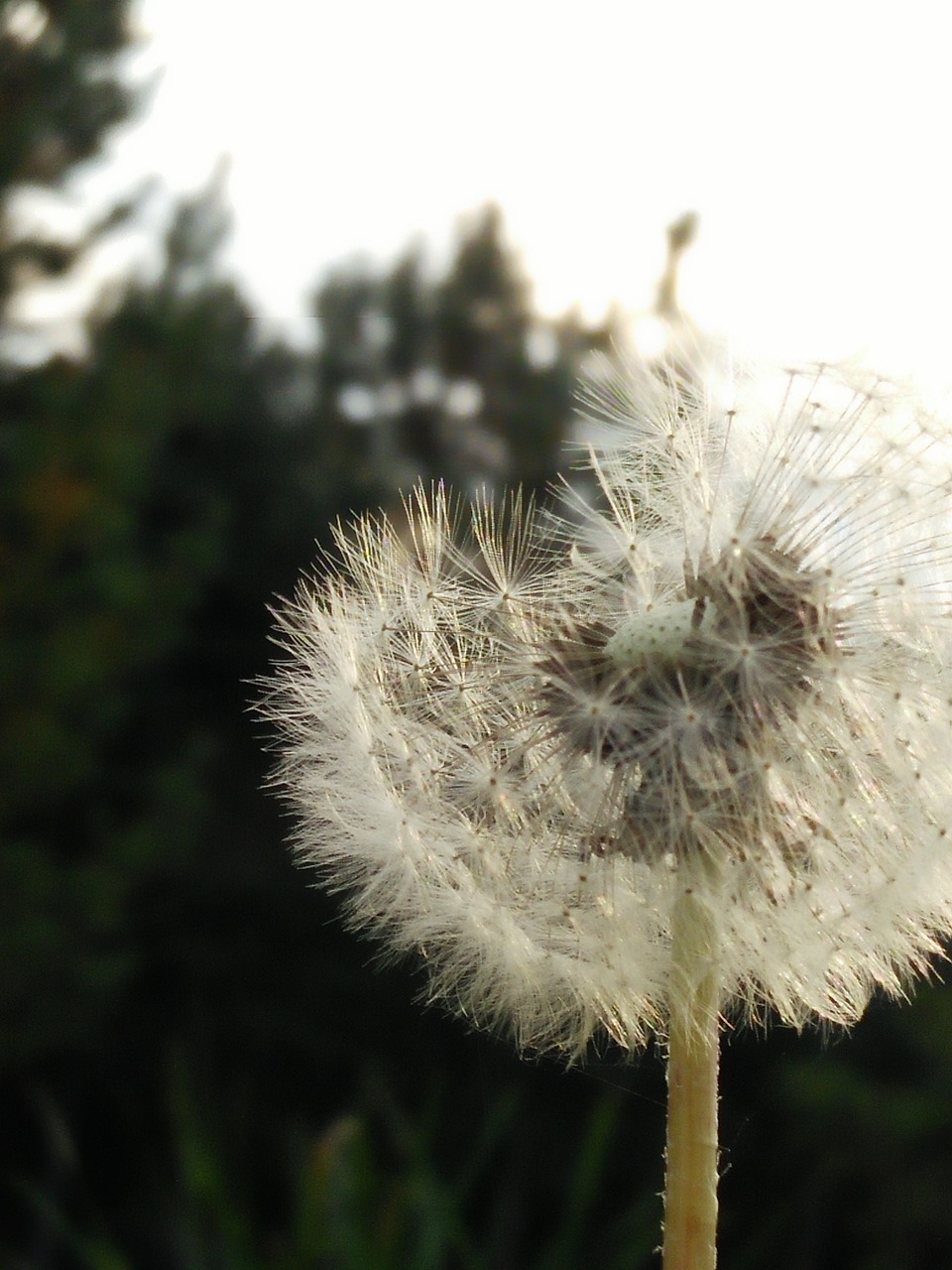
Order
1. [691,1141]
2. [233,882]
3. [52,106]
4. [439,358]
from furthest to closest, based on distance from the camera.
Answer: [439,358]
[233,882]
[52,106]
[691,1141]

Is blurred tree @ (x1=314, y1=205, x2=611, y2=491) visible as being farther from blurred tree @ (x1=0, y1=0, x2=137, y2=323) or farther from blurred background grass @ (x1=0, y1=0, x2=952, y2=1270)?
blurred tree @ (x1=0, y1=0, x2=137, y2=323)

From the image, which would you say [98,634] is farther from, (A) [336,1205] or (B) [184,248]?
(A) [336,1205]

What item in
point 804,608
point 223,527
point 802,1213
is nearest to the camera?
point 804,608

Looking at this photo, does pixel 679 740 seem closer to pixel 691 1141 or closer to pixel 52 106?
pixel 691 1141

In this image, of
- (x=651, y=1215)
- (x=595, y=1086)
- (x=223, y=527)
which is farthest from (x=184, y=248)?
(x=651, y=1215)

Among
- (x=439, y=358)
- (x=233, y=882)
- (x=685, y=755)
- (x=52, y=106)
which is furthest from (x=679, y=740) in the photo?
(x=439, y=358)

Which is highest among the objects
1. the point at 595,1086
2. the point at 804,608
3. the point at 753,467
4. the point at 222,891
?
the point at 222,891
